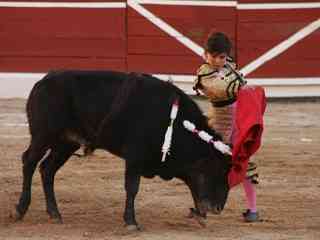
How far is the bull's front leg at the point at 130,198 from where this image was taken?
243 inches

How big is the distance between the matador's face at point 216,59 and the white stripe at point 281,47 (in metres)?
6.32

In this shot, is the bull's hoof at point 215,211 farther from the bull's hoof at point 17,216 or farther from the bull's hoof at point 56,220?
the bull's hoof at point 17,216

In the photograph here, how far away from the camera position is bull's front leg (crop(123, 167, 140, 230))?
20.2 feet

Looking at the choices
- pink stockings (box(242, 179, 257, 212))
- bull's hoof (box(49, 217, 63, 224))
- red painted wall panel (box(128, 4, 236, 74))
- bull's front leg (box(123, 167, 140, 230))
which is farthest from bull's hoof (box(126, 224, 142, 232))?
red painted wall panel (box(128, 4, 236, 74))

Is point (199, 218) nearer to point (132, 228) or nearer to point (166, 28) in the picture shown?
point (132, 228)

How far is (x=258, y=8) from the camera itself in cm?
1252

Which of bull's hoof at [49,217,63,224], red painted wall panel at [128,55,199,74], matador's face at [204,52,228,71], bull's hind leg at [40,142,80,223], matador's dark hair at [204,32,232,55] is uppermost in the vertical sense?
matador's dark hair at [204,32,232,55]

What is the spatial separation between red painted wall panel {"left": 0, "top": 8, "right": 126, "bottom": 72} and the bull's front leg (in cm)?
659

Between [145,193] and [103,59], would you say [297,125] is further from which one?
[145,193]

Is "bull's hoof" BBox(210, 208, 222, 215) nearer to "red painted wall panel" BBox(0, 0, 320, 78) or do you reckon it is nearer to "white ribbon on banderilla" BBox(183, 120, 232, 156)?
"white ribbon on banderilla" BBox(183, 120, 232, 156)

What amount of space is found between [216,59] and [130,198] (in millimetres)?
958

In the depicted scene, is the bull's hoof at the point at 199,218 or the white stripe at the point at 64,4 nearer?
the bull's hoof at the point at 199,218

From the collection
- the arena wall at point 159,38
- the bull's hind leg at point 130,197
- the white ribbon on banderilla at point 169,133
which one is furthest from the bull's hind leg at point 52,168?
the arena wall at point 159,38

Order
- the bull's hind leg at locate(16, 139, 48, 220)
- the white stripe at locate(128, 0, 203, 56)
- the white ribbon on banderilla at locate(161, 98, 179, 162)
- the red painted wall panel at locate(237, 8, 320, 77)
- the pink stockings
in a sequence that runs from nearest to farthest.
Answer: the white ribbon on banderilla at locate(161, 98, 179, 162) < the bull's hind leg at locate(16, 139, 48, 220) < the pink stockings < the red painted wall panel at locate(237, 8, 320, 77) < the white stripe at locate(128, 0, 203, 56)
